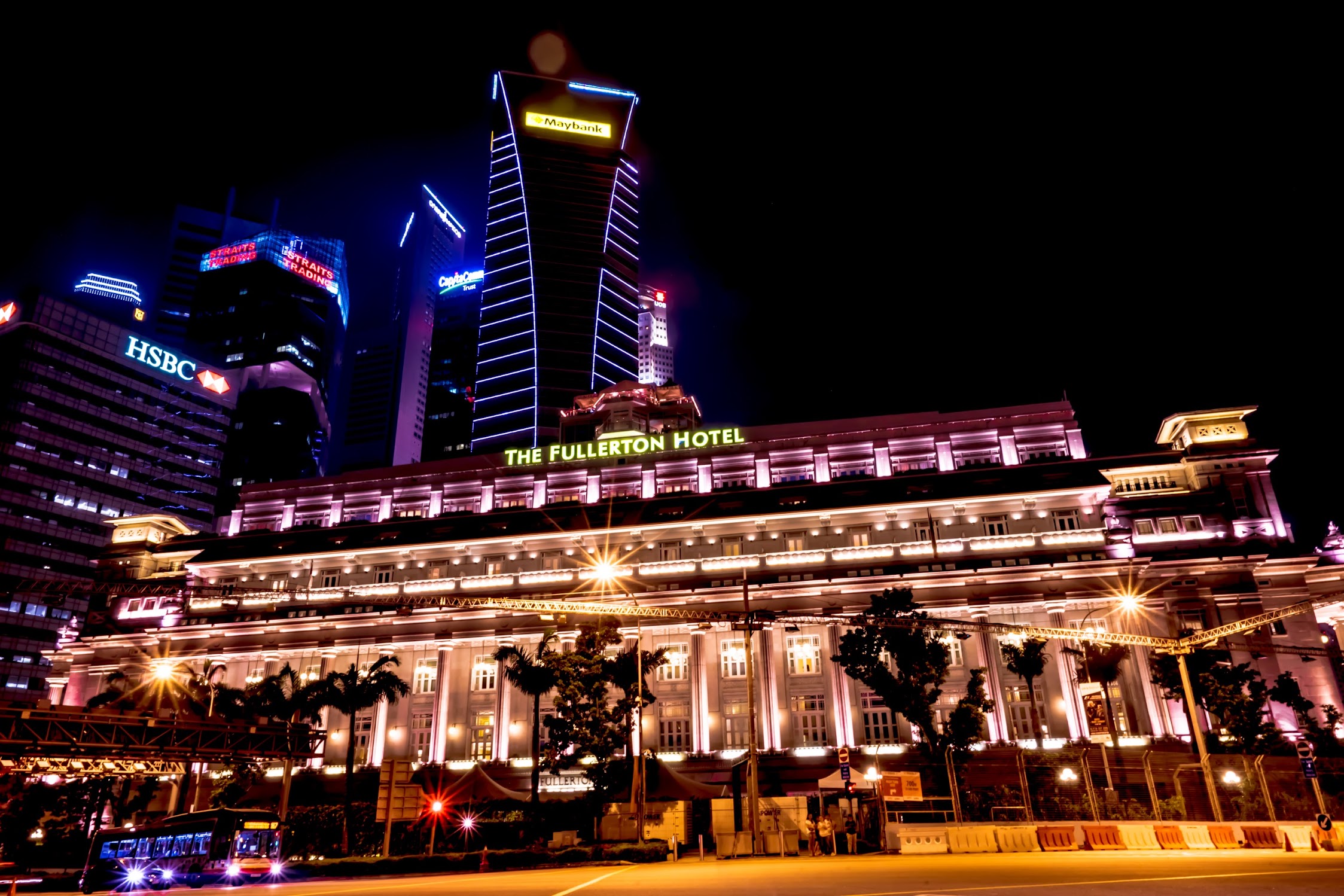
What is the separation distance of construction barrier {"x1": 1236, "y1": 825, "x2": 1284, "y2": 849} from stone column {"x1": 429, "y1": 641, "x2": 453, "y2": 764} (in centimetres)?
5323

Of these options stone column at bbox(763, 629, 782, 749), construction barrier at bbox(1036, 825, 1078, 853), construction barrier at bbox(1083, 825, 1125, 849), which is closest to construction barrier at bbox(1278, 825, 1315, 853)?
construction barrier at bbox(1083, 825, 1125, 849)

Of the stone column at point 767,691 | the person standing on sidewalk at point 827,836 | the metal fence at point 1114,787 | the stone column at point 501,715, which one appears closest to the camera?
the metal fence at point 1114,787

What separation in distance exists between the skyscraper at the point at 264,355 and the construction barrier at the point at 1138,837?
16195 centimetres

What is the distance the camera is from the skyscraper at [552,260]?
156250mm

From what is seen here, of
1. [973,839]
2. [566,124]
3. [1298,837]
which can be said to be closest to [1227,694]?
[1298,837]

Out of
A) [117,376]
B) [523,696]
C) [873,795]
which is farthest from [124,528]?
[873,795]

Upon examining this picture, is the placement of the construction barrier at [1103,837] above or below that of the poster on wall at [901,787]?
below

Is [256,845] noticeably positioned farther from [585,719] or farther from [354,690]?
[354,690]

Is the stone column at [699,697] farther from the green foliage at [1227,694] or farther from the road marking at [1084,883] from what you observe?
the road marking at [1084,883]

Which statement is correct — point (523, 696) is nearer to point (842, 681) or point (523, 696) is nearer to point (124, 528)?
point (842, 681)

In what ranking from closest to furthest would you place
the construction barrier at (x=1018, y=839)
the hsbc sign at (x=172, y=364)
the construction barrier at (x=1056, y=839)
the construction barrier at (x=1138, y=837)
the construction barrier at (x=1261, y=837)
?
the construction barrier at (x=1261, y=837)
the construction barrier at (x=1138, y=837)
the construction barrier at (x=1056, y=839)
the construction barrier at (x=1018, y=839)
the hsbc sign at (x=172, y=364)

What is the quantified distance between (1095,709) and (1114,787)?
18.2m

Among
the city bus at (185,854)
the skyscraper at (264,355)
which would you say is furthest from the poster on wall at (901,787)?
the skyscraper at (264,355)

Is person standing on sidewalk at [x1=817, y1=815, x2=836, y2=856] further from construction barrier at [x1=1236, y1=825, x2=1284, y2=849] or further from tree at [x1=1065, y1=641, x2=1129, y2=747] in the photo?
tree at [x1=1065, y1=641, x2=1129, y2=747]
